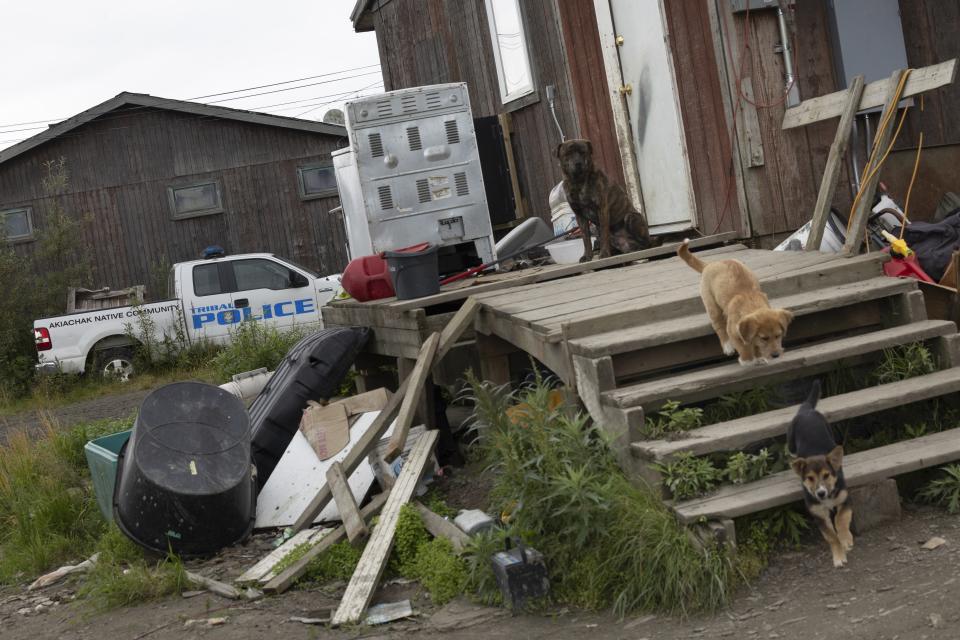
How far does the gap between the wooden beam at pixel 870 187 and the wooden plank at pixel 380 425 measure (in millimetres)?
2447

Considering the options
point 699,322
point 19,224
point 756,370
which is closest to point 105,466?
point 699,322

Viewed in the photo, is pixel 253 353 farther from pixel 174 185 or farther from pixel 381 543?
pixel 174 185

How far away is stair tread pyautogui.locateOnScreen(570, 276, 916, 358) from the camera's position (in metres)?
4.89

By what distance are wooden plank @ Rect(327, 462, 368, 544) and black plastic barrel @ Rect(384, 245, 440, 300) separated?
5.41 ft

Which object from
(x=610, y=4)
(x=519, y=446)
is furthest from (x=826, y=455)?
A: (x=610, y=4)

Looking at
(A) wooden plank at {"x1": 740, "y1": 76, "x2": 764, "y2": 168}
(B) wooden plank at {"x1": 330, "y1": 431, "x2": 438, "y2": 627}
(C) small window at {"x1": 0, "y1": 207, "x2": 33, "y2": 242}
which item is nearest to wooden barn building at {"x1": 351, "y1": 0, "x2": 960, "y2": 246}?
(A) wooden plank at {"x1": 740, "y1": 76, "x2": 764, "y2": 168}

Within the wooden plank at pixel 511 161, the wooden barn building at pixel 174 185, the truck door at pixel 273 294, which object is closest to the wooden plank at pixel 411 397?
the wooden plank at pixel 511 161

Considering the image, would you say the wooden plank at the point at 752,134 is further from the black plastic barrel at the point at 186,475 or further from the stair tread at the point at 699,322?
the black plastic barrel at the point at 186,475

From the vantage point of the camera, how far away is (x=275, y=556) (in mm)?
5773

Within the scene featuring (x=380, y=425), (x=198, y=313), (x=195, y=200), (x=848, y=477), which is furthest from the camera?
(x=195, y=200)

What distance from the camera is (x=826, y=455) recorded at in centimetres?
408

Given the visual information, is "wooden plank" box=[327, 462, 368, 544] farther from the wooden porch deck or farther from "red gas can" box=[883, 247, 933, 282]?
"red gas can" box=[883, 247, 933, 282]

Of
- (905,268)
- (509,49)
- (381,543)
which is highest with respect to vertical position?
(509,49)

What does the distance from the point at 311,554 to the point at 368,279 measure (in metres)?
3.04
